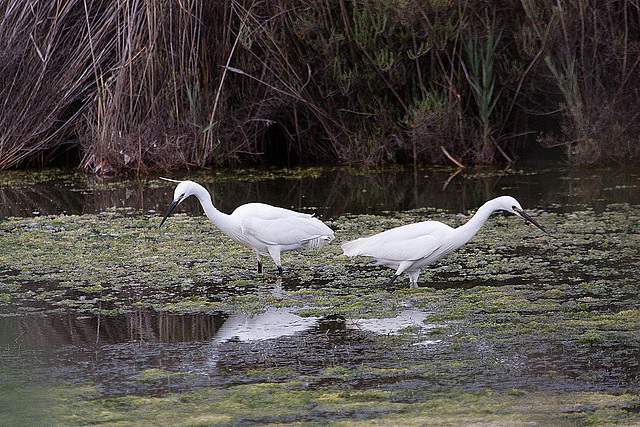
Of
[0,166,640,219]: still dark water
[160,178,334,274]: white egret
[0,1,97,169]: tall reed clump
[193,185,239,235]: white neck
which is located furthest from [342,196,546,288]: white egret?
[0,1,97,169]: tall reed clump

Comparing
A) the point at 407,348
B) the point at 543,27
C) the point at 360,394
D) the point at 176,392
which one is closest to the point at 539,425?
the point at 360,394

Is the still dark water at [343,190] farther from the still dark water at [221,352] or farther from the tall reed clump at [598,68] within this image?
the still dark water at [221,352]

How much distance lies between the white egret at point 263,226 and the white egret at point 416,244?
636mm

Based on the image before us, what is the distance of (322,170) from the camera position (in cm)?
1361

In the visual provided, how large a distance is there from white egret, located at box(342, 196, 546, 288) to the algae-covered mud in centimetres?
20

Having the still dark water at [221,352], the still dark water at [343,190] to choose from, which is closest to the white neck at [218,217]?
the still dark water at [221,352]

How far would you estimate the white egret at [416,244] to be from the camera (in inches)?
232

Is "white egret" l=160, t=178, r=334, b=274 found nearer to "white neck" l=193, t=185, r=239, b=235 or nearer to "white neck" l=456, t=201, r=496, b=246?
"white neck" l=193, t=185, r=239, b=235

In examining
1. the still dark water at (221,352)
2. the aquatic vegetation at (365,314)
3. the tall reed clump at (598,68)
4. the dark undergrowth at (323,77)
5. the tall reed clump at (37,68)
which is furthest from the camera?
the tall reed clump at (37,68)

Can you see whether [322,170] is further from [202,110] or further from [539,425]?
[539,425]

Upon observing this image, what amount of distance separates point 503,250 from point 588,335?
2.55 metres

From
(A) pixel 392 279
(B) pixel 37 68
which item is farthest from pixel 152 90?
(A) pixel 392 279

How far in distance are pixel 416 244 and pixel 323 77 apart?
8.08 m

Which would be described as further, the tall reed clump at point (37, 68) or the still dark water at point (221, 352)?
the tall reed clump at point (37, 68)
